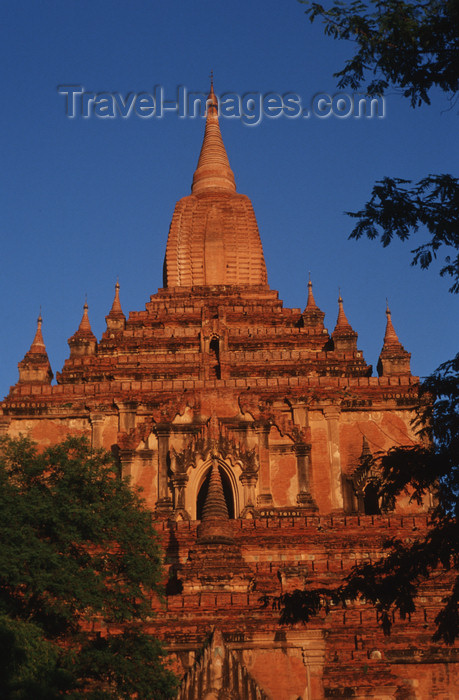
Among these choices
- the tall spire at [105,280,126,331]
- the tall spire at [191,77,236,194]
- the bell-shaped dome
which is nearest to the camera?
the tall spire at [105,280,126,331]

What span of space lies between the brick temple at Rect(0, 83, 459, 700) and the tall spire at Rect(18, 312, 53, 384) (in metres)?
0.05

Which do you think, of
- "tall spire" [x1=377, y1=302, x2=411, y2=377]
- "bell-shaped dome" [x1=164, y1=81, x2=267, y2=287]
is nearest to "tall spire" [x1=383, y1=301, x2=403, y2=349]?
"tall spire" [x1=377, y1=302, x2=411, y2=377]

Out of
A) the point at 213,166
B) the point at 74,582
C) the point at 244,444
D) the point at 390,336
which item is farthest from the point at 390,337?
the point at 74,582

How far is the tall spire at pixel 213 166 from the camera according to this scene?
50219 millimetres

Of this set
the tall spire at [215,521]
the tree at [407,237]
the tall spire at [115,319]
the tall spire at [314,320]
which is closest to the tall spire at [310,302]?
→ the tall spire at [314,320]

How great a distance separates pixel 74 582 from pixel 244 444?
585 inches

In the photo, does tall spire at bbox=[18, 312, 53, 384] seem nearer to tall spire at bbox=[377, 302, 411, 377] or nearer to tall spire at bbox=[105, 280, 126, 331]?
tall spire at bbox=[105, 280, 126, 331]

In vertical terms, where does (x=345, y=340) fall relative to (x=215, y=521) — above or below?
above

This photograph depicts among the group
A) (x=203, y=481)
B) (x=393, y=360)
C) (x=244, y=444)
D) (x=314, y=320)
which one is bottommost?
(x=203, y=481)

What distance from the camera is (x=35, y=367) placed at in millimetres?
38750

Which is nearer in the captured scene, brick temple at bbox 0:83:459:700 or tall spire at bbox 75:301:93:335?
brick temple at bbox 0:83:459:700

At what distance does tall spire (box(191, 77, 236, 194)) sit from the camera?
50.2 m

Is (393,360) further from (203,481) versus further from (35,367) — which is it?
(35,367)

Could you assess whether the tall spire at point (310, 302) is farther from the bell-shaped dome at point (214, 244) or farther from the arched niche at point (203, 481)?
the arched niche at point (203, 481)
